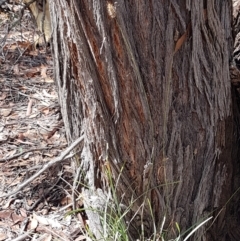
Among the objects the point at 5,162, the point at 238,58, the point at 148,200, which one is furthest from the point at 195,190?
Answer: the point at 5,162

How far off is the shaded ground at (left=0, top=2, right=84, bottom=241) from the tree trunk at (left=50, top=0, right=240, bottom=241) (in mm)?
331

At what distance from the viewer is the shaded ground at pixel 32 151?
2.35 m

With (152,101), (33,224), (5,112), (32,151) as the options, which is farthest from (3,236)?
(5,112)

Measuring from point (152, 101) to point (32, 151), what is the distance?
1.15 meters

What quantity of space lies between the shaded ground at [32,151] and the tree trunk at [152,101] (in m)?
0.33

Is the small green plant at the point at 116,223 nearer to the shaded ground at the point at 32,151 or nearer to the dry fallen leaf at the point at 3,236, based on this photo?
the shaded ground at the point at 32,151

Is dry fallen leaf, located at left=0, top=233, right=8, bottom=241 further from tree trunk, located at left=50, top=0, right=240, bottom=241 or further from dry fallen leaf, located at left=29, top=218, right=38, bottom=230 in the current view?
tree trunk, located at left=50, top=0, right=240, bottom=241

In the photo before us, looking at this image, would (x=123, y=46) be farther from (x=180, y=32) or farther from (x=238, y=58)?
(x=238, y=58)

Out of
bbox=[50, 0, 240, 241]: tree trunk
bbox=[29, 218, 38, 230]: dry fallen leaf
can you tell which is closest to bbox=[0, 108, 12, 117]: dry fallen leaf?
bbox=[29, 218, 38, 230]: dry fallen leaf

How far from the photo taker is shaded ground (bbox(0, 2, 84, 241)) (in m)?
2.35

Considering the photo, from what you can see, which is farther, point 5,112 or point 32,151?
point 5,112

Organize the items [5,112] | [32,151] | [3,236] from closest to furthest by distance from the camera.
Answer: [3,236]
[32,151]
[5,112]

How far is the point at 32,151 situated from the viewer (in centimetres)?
277

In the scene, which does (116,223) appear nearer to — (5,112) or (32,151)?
(32,151)
